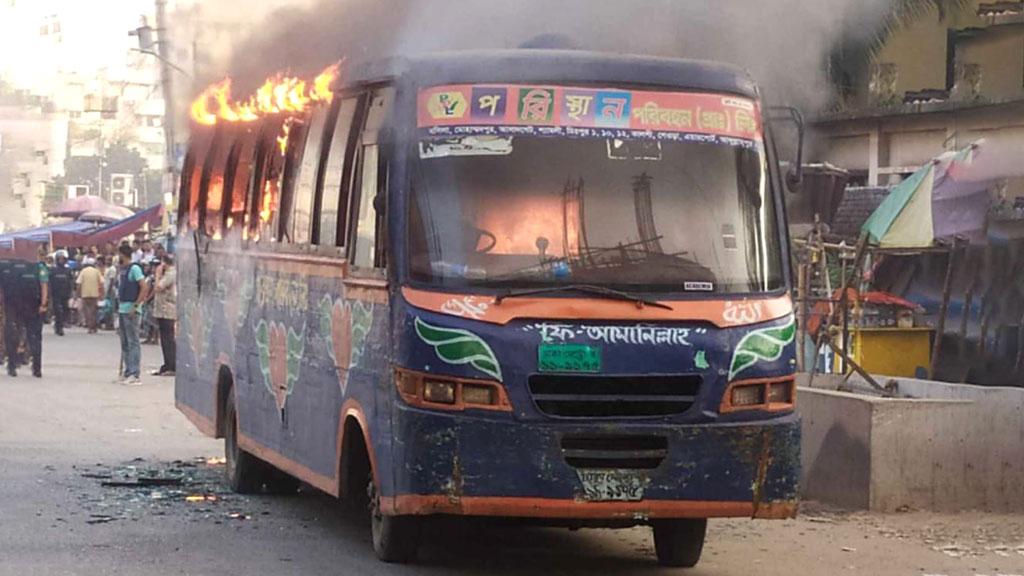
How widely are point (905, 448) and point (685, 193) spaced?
3649 millimetres

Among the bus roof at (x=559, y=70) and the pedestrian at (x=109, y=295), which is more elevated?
the bus roof at (x=559, y=70)

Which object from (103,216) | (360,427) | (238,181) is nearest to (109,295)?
(103,216)

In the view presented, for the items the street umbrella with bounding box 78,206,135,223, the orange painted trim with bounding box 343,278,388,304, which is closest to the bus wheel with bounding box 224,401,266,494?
the orange painted trim with bounding box 343,278,388,304

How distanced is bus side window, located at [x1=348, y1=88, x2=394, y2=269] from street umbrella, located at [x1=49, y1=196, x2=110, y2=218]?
42941 millimetres

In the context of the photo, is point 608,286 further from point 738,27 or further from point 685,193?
point 738,27

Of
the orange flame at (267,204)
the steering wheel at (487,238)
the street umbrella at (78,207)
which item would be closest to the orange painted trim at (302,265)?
the orange flame at (267,204)

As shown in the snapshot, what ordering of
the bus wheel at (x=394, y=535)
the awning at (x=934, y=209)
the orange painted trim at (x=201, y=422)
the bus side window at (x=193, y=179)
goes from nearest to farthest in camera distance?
the bus wheel at (x=394, y=535) → the orange painted trim at (x=201, y=422) → the bus side window at (x=193, y=179) → the awning at (x=934, y=209)

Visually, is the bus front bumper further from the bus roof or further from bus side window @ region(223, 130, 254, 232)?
bus side window @ region(223, 130, 254, 232)

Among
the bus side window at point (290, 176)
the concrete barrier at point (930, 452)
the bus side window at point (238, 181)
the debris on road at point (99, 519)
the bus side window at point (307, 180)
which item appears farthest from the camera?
the bus side window at point (238, 181)

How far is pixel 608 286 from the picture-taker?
356 inches

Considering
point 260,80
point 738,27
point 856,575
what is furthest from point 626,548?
point 738,27

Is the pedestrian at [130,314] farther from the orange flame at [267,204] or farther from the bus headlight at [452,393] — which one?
the bus headlight at [452,393]

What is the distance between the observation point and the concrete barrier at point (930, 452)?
12266 millimetres

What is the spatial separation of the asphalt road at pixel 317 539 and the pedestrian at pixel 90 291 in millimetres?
23250
